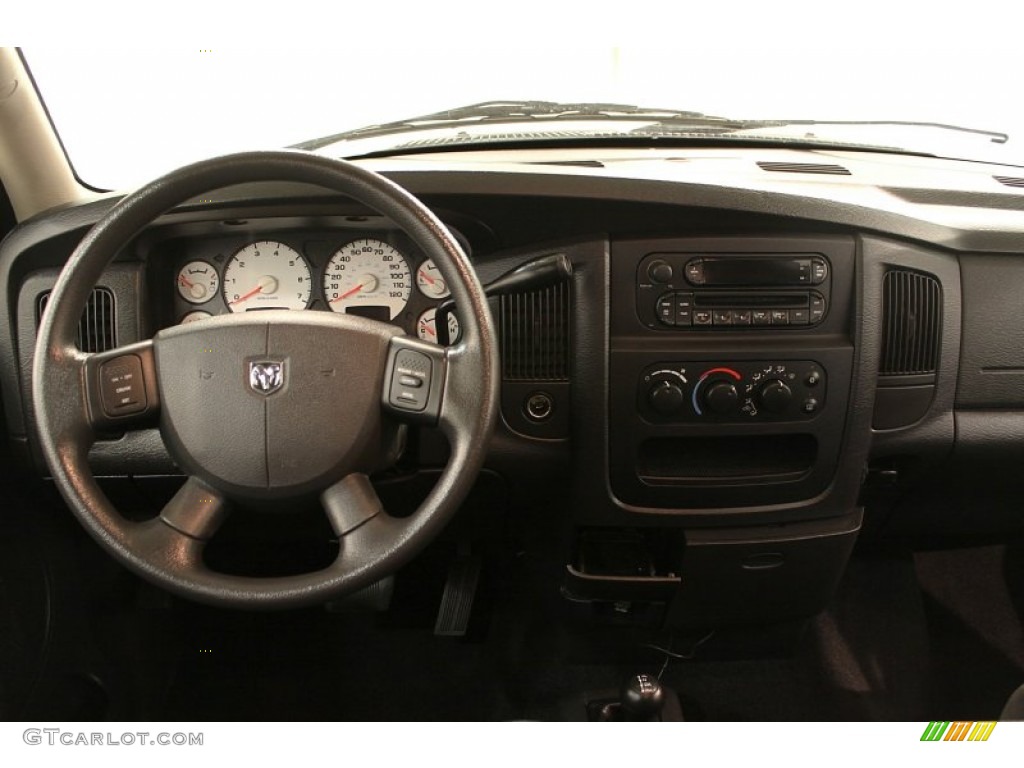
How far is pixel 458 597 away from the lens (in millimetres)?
1585

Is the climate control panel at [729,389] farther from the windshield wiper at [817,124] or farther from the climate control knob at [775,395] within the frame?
the windshield wiper at [817,124]

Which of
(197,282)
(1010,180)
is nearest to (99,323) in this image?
(197,282)

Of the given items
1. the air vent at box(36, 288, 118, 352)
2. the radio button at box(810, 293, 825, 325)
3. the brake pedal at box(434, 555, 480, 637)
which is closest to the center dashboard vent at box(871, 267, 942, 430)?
the radio button at box(810, 293, 825, 325)

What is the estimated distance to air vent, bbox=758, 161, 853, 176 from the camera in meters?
1.41

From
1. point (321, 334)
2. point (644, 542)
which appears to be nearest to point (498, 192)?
point (321, 334)

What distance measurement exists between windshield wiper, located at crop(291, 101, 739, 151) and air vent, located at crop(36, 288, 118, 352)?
570 millimetres

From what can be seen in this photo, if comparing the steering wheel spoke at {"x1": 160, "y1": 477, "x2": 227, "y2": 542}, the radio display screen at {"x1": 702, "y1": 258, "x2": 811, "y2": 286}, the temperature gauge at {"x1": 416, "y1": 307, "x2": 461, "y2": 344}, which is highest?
the radio display screen at {"x1": 702, "y1": 258, "x2": 811, "y2": 286}

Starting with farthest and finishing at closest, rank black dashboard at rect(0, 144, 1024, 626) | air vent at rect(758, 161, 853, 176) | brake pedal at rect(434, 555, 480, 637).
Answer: brake pedal at rect(434, 555, 480, 637), air vent at rect(758, 161, 853, 176), black dashboard at rect(0, 144, 1024, 626)

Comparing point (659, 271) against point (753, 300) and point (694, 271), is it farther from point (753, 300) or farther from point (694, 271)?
point (753, 300)

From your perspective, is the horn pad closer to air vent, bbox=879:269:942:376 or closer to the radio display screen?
the radio display screen

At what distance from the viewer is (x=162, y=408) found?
974mm

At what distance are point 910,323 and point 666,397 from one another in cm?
45
